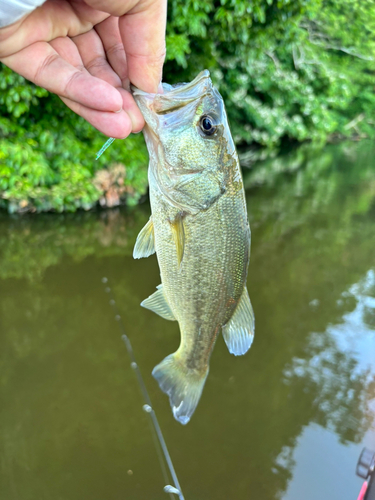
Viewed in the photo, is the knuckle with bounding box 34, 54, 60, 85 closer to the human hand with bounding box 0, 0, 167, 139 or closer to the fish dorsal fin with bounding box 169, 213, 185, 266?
the human hand with bounding box 0, 0, 167, 139

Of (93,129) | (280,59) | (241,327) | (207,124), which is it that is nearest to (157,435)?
(241,327)

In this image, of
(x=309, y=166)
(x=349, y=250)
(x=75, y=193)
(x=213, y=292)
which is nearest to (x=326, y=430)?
(x=213, y=292)

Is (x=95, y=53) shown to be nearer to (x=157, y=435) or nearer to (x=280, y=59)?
(x=157, y=435)

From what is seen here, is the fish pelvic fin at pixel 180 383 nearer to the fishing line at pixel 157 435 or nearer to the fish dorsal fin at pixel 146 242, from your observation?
the fish dorsal fin at pixel 146 242

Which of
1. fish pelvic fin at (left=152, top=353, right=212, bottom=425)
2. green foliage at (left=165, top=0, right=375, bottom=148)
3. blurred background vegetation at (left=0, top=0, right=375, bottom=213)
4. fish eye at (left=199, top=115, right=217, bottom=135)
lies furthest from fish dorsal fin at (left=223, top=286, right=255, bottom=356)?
green foliage at (left=165, top=0, right=375, bottom=148)

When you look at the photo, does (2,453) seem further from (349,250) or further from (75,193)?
(349,250)
